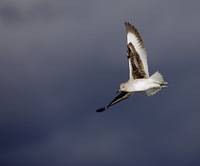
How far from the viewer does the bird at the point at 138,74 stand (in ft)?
50.9

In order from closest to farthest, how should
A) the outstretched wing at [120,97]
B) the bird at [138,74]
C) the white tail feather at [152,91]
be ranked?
1. the bird at [138,74]
2. the white tail feather at [152,91]
3. the outstretched wing at [120,97]

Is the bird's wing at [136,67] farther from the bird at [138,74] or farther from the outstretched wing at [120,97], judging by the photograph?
the outstretched wing at [120,97]

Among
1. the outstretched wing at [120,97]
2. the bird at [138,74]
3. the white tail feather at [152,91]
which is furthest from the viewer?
the outstretched wing at [120,97]

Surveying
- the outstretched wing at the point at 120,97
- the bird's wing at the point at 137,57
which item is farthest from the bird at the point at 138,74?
the outstretched wing at the point at 120,97

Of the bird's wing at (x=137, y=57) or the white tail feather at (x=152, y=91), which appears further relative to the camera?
the white tail feather at (x=152, y=91)

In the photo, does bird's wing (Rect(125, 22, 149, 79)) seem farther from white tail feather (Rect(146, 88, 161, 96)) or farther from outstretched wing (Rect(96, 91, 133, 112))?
outstretched wing (Rect(96, 91, 133, 112))

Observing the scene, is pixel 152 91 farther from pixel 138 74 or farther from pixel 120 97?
pixel 120 97

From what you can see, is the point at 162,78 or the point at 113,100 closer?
the point at 162,78

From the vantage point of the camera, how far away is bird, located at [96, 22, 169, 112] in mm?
15500

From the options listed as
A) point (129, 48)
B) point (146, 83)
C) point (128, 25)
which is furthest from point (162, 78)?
point (128, 25)

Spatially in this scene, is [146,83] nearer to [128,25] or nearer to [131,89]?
[131,89]

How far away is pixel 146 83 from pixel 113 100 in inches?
93.7

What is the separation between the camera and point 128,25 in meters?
16.8

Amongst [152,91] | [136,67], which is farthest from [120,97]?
[136,67]
